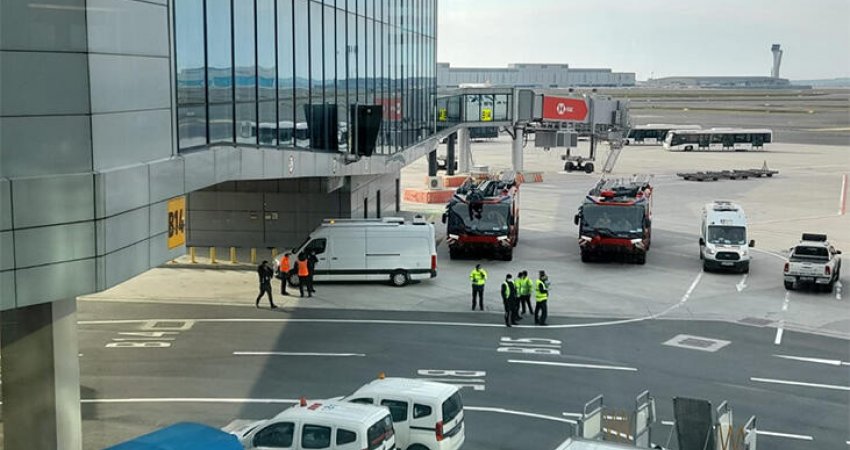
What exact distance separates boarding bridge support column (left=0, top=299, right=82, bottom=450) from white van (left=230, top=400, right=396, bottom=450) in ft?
9.38

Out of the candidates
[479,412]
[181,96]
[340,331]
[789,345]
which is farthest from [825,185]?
[181,96]

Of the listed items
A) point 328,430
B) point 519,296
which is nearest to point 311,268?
point 519,296

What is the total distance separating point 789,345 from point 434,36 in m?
29.8

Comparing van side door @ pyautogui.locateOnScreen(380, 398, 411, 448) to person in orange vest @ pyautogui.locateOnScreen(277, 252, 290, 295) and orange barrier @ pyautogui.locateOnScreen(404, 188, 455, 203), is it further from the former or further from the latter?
orange barrier @ pyautogui.locateOnScreen(404, 188, 455, 203)

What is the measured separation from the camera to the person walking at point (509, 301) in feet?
83.5

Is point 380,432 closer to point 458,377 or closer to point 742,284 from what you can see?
point 458,377

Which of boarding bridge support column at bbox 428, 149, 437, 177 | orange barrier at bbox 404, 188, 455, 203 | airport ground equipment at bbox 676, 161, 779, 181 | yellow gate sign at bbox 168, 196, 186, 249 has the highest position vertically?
yellow gate sign at bbox 168, 196, 186, 249

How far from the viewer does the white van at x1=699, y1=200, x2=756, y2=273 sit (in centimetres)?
3328

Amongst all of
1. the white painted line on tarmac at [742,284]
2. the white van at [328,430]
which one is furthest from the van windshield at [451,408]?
the white painted line on tarmac at [742,284]

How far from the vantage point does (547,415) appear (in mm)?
18562

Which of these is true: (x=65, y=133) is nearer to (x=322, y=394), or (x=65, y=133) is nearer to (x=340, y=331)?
(x=322, y=394)

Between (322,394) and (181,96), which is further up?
(181,96)

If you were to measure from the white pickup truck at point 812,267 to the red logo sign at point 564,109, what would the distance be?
1266 inches

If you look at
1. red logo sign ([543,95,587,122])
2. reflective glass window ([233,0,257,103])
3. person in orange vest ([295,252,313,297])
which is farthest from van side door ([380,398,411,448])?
red logo sign ([543,95,587,122])
